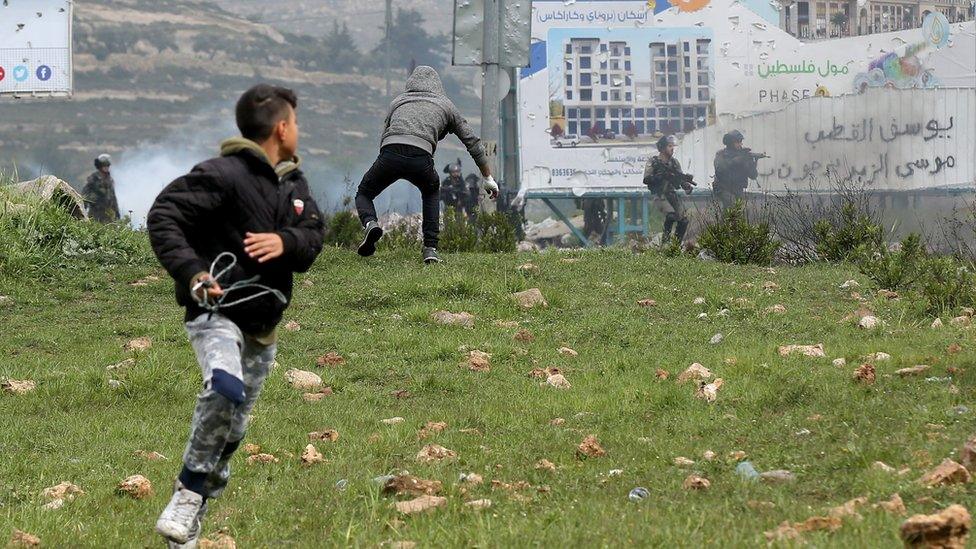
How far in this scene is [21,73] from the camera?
21109 millimetres

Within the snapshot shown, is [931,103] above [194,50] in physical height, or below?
below

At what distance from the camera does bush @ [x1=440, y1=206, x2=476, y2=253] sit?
45.9 feet

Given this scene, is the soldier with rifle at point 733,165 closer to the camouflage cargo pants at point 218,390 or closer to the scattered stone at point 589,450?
the scattered stone at point 589,450

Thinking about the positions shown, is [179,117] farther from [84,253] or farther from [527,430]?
[527,430]

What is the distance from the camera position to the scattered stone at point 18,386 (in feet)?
25.1

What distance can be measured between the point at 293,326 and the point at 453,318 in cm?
109

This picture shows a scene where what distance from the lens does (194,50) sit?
7850 centimetres

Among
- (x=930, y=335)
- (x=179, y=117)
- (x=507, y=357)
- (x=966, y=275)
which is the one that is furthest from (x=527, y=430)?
(x=179, y=117)

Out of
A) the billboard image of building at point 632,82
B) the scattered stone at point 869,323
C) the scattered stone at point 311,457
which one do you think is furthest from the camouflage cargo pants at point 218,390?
the billboard image of building at point 632,82

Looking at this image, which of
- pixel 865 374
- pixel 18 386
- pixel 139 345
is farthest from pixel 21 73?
pixel 865 374

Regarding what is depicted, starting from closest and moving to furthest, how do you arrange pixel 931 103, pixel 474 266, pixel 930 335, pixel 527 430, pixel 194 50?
pixel 527 430, pixel 930 335, pixel 474 266, pixel 931 103, pixel 194 50

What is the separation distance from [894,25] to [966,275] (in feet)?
73.9

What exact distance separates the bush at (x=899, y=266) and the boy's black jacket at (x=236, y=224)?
7221 mm

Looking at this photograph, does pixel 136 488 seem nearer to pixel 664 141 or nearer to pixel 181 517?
pixel 181 517
